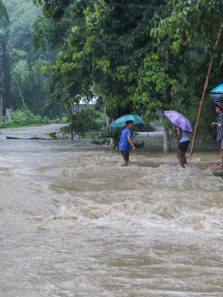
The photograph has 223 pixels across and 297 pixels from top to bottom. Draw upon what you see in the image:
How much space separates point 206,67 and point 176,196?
943 centimetres

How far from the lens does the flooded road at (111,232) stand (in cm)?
545

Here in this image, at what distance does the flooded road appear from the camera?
17.9 ft

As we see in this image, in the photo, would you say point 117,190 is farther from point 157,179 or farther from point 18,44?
point 18,44

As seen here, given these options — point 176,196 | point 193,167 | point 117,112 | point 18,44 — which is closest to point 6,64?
point 18,44

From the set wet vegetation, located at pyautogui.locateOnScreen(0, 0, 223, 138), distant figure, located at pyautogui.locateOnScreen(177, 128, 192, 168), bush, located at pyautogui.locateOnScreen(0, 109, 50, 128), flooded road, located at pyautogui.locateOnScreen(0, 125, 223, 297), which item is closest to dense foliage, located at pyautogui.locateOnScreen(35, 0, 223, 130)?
wet vegetation, located at pyautogui.locateOnScreen(0, 0, 223, 138)

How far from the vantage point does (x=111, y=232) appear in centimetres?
763

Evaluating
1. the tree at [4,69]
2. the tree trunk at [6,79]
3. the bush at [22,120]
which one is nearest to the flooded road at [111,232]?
the bush at [22,120]

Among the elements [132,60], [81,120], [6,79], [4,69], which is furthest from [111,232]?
[4,69]

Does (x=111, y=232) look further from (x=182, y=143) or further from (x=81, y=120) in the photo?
(x=81, y=120)

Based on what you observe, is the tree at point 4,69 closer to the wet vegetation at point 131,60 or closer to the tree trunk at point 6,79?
the tree trunk at point 6,79

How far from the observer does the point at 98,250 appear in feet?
22.0

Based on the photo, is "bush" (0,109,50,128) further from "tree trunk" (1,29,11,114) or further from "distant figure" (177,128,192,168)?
"distant figure" (177,128,192,168)

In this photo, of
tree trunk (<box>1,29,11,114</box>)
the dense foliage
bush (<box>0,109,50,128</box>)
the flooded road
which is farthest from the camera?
tree trunk (<box>1,29,11,114</box>)

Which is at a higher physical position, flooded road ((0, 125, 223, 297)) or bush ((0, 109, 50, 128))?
flooded road ((0, 125, 223, 297))
